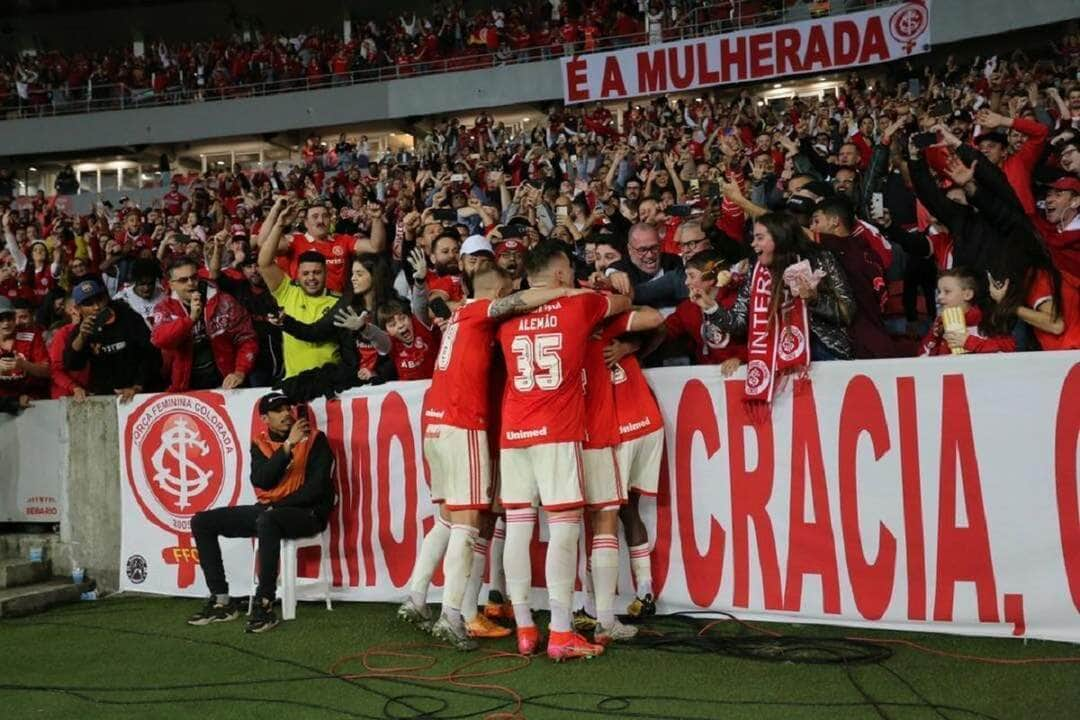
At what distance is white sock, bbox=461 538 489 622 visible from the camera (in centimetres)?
634

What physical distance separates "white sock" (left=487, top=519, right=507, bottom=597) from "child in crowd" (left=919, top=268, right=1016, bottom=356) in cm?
272

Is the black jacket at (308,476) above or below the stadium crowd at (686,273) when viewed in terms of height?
below

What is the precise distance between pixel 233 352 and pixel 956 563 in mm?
5491

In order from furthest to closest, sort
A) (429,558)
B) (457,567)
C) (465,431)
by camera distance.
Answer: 1. (429,558)
2. (465,431)
3. (457,567)

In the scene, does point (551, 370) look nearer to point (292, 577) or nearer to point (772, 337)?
point (772, 337)

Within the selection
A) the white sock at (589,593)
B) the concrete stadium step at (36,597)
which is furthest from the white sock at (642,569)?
the concrete stadium step at (36,597)

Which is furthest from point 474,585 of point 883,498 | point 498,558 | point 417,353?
point 883,498

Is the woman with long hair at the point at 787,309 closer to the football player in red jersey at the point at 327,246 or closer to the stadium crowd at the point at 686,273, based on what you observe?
the stadium crowd at the point at 686,273

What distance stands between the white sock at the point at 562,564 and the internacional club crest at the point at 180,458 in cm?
321

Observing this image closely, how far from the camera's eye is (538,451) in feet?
19.2

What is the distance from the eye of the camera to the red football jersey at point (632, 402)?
6.36 m

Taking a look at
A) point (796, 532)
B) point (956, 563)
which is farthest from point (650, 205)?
point (956, 563)

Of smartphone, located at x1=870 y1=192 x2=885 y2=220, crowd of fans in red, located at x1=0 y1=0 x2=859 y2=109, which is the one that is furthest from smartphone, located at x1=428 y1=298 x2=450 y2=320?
crowd of fans in red, located at x1=0 y1=0 x2=859 y2=109

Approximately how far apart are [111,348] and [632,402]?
4512 mm
